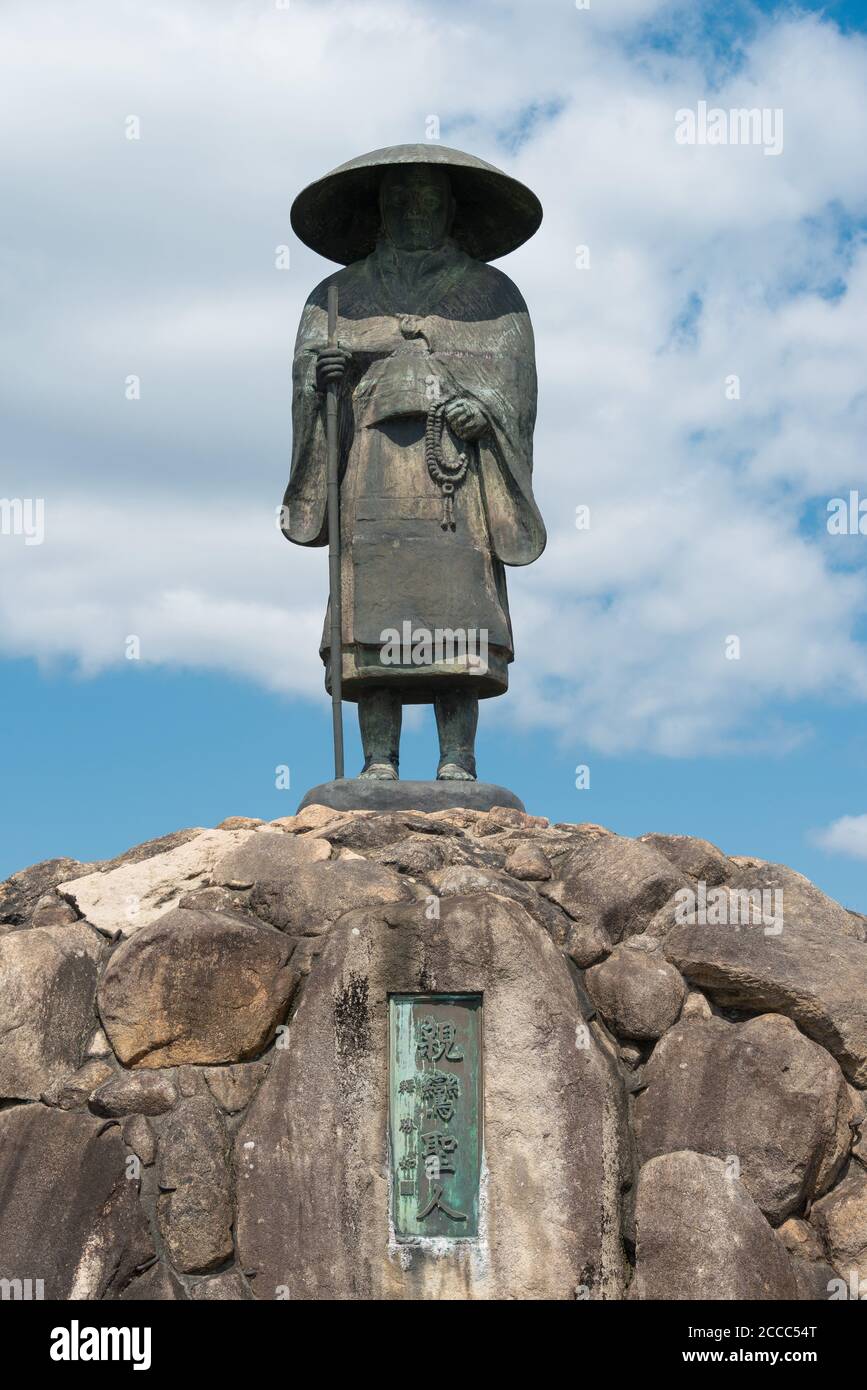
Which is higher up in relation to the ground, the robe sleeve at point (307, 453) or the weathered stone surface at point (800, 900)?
the robe sleeve at point (307, 453)

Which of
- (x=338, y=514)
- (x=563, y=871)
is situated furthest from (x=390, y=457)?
(x=563, y=871)

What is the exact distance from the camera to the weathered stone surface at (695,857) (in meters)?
7.29

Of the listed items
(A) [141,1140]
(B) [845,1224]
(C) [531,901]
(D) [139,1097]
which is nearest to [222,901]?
(D) [139,1097]

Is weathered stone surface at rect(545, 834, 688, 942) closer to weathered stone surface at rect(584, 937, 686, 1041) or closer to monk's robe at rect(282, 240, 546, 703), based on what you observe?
weathered stone surface at rect(584, 937, 686, 1041)

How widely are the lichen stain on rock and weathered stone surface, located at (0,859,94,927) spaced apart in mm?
1479

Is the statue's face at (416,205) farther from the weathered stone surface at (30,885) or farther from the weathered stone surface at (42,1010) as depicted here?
the weathered stone surface at (42,1010)

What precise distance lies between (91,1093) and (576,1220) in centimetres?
187

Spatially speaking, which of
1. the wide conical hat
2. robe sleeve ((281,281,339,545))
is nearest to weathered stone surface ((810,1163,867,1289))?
robe sleeve ((281,281,339,545))

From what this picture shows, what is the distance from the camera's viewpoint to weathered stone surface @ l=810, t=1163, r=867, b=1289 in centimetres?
638

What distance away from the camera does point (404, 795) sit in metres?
7.72

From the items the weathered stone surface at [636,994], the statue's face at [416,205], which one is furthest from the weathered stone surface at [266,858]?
the statue's face at [416,205]

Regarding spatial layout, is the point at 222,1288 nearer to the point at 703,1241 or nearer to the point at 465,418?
the point at 703,1241

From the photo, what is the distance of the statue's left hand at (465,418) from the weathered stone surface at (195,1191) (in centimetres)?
335

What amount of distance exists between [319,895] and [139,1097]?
101 centimetres
